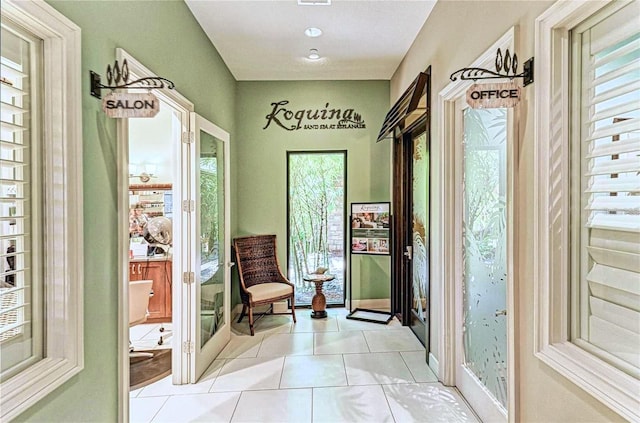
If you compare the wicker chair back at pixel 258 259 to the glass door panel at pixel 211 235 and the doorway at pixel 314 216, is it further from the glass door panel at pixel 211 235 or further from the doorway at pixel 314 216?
the glass door panel at pixel 211 235

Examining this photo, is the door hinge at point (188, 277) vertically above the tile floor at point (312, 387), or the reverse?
the door hinge at point (188, 277)

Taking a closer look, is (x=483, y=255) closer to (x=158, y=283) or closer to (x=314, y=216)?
(x=314, y=216)

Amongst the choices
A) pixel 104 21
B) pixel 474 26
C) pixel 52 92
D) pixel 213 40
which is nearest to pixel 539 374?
pixel 474 26

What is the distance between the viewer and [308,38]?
3477 millimetres

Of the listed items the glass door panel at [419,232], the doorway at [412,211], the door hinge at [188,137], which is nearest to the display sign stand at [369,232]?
the doorway at [412,211]

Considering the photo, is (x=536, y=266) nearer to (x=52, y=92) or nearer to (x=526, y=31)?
(x=526, y=31)

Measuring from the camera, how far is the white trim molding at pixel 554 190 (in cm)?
147

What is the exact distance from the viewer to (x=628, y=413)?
1.13 metres

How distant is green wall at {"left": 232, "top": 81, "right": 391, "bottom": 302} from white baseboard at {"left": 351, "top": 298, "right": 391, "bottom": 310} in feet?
3.75

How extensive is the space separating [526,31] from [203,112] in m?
2.63

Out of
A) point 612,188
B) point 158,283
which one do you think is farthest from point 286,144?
point 612,188

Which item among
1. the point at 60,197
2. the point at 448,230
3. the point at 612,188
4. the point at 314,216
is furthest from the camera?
the point at 314,216

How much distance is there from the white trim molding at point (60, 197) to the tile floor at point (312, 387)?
1.28m

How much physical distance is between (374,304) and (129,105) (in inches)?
159
